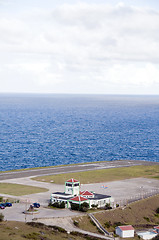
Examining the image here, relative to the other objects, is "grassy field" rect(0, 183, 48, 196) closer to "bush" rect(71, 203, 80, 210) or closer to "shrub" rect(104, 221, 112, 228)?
"bush" rect(71, 203, 80, 210)

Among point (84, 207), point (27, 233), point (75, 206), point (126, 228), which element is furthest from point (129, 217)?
point (27, 233)

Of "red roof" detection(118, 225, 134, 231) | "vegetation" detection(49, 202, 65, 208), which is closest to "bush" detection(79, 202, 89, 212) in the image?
"vegetation" detection(49, 202, 65, 208)

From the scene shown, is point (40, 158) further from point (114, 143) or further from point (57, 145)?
point (114, 143)

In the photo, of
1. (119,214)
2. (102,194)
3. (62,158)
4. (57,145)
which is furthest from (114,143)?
(119,214)

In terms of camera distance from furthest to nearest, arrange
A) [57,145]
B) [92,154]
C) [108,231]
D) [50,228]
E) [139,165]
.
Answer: [57,145] → [92,154] → [139,165] → [108,231] → [50,228]

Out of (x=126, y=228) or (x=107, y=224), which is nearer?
(x=126, y=228)

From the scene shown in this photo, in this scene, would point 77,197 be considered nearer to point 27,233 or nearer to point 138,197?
point 138,197
